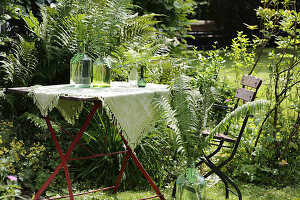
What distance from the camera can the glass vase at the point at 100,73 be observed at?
342 centimetres

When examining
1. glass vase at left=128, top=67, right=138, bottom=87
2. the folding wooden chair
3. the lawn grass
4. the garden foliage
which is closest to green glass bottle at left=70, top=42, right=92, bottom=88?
glass vase at left=128, top=67, right=138, bottom=87

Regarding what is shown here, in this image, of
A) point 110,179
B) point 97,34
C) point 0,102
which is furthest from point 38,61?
point 110,179

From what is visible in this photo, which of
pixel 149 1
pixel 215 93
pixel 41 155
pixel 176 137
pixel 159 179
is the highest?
pixel 149 1

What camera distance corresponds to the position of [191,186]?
122 inches

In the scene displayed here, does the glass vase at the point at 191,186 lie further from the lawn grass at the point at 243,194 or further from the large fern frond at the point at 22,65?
the large fern frond at the point at 22,65

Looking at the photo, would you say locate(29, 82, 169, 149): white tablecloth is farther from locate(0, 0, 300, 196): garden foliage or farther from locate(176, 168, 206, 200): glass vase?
locate(0, 0, 300, 196): garden foliage

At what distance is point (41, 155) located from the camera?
4.06 metres

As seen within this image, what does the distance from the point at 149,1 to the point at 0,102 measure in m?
3.07

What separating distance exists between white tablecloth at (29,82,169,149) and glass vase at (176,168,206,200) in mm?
467

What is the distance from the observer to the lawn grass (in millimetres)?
3807

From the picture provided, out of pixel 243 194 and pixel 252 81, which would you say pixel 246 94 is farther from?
pixel 243 194

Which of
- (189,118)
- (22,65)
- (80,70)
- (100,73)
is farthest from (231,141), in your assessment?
(22,65)

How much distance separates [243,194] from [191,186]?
3.86 ft

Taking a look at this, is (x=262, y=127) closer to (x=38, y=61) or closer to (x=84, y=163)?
(x=84, y=163)
